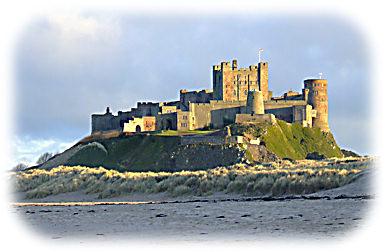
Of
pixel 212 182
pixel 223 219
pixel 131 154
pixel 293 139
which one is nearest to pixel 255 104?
pixel 293 139

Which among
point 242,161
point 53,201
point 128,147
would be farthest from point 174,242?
point 128,147

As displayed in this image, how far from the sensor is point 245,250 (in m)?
15.3

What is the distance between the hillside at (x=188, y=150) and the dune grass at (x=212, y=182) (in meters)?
17.1

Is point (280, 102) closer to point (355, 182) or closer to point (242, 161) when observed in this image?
point (242, 161)

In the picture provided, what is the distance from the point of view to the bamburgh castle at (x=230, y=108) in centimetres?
7531

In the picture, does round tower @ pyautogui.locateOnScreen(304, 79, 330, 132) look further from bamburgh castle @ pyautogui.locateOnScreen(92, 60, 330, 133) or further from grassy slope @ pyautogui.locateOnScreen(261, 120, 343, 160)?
grassy slope @ pyautogui.locateOnScreen(261, 120, 343, 160)

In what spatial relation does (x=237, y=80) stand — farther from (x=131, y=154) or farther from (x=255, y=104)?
(x=131, y=154)

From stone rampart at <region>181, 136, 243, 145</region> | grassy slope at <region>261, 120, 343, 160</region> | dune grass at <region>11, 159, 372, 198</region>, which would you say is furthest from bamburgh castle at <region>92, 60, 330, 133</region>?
dune grass at <region>11, 159, 372, 198</region>

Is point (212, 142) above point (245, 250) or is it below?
above

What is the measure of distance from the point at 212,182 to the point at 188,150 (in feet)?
99.0

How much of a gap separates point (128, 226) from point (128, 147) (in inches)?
1845

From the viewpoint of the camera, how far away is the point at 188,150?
62.1 metres

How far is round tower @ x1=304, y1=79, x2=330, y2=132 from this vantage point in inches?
3068

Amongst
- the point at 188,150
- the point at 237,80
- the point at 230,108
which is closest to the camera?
the point at 188,150
